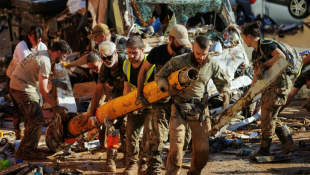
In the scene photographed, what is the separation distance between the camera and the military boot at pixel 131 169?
22.3 feet

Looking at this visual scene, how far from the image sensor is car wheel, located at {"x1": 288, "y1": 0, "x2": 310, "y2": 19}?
52.0 feet

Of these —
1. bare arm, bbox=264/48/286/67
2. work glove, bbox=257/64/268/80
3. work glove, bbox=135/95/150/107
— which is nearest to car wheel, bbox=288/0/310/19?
bare arm, bbox=264/48/286/67

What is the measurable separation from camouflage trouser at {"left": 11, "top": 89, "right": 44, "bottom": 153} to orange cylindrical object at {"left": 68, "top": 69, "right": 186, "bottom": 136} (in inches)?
21.6

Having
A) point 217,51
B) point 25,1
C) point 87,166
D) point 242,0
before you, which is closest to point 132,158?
point 87,166

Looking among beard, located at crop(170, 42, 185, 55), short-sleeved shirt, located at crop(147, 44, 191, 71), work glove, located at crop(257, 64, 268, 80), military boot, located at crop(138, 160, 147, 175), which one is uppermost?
beard, located at crop(170, 42, 185, 55)

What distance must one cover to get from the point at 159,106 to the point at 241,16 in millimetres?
13350

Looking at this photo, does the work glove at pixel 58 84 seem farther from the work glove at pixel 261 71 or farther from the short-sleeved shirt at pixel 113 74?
the work glove at pixel 261 71

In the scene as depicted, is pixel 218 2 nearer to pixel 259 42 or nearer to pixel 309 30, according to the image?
pixel 259 42

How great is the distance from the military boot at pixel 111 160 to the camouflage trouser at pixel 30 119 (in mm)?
1369

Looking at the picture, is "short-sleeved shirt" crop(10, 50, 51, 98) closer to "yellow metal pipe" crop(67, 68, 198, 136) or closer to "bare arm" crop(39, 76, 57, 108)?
"bare arm" crop(39, 76, 57, 108)

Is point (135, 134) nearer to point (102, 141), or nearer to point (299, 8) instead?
point (102, 141)

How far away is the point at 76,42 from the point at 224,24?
12.6 feet

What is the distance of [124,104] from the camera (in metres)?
6.67

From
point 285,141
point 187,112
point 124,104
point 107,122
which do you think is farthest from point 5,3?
point 187,112
